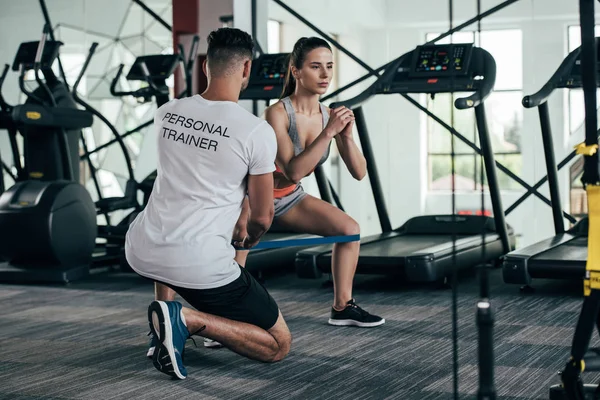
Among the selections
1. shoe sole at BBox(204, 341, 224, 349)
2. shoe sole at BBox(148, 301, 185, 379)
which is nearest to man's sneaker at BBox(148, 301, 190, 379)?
shoe sole at BBox(148, 301, 185, 379)

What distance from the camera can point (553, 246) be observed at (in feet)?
15.8

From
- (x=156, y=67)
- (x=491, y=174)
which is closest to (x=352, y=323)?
(x=491, y=174)

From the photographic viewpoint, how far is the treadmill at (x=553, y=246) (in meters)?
4.36

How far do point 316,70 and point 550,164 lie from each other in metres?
2.30

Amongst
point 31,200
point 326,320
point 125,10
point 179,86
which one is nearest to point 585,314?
point 326,320

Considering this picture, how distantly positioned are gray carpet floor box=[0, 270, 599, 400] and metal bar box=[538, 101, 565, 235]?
0.66 m

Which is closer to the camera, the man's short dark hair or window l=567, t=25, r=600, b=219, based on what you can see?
the man's short dark hair

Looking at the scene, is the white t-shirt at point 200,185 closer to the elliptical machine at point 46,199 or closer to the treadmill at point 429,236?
the treadmill at point 429,236

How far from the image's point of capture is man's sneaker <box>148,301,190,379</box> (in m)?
2.70

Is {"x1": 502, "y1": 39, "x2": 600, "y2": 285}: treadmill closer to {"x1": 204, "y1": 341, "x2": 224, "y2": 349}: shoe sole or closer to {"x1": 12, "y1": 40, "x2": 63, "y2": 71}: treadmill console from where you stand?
{"x1": 204, "y1": 341, "x2": 224, "y2": 349}: shoe sole

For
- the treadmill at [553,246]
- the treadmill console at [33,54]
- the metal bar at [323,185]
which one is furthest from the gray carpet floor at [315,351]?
the treadmill console at [33,54]

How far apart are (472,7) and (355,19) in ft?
3.14

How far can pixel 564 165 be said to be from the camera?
19.3ft

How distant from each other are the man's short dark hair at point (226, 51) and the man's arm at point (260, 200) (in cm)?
38
